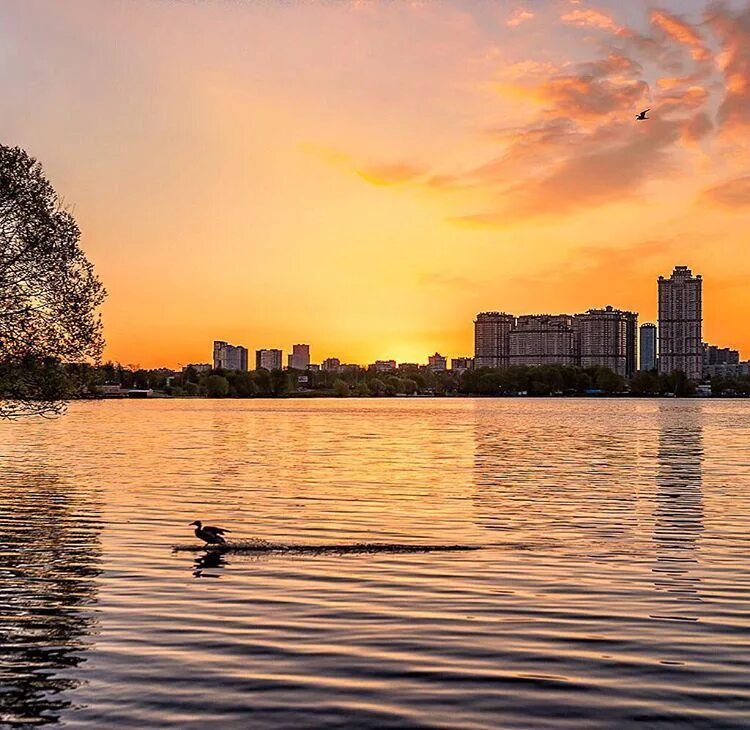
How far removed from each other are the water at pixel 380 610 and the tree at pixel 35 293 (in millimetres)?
5798

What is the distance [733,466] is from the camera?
69.1 metres

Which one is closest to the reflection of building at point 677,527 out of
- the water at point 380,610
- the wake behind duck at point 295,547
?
the water at point 380,610

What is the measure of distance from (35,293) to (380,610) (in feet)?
125

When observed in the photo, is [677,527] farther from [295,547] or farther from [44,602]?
[44,602]

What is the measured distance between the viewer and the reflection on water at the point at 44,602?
15.9 meters

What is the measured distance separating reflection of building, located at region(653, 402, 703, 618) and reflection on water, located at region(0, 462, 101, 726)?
41.2 ft

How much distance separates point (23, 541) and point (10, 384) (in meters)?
22.2

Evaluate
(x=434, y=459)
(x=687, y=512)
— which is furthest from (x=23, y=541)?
(x=434, y=459)

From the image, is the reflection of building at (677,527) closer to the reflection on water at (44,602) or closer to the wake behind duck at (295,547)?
the wake behind duck at (295,547)

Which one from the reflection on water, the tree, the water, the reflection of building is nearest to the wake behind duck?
the water

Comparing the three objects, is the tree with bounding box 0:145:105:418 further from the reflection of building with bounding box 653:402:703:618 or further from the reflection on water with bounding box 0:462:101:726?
the reflection of building with bounding box 653:402:703:618

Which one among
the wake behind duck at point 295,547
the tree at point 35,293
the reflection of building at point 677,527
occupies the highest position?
the tree at point 35,293

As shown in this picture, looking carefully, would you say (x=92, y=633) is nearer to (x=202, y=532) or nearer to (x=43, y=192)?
(x=202, y=532)

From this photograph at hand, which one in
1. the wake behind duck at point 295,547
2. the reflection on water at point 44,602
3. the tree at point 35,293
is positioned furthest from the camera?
the tree at point 35,293
